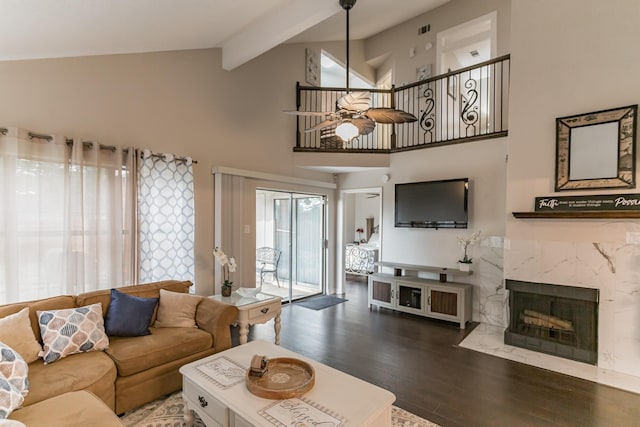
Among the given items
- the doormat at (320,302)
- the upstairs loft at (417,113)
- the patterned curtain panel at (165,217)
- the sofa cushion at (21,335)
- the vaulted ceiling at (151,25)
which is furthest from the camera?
the doormat at (320,302)

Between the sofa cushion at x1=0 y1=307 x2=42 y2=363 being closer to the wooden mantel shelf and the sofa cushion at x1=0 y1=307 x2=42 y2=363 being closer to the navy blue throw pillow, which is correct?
the navy blue throw pillow

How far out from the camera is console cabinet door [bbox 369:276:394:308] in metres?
5.14

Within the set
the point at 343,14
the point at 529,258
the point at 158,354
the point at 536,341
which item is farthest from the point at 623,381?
the point at 343,14

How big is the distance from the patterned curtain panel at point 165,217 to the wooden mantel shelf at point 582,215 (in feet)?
12.9

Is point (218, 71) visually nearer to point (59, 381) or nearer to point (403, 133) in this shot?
point (403, 133)

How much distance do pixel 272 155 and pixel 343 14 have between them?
9.08 ft

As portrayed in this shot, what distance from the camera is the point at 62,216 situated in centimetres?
288

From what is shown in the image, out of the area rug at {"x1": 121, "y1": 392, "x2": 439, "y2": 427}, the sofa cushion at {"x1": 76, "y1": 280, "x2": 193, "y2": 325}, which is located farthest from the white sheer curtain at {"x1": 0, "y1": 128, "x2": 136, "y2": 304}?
the area rug at {"x1": 121, "y1": 392, "x2": 439, "y2": 427}

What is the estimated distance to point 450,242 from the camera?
5035 millimetres

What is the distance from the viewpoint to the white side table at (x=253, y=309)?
324cm

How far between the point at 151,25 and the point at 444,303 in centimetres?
486

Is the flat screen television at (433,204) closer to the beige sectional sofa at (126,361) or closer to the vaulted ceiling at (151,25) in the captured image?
the vaulted ceiling at (151,25)

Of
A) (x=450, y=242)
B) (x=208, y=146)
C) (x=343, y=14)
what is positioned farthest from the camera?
(x=343, y=14)

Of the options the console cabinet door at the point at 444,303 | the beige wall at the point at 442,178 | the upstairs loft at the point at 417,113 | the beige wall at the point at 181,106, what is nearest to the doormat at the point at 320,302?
the beige wall at the point at 442,178
